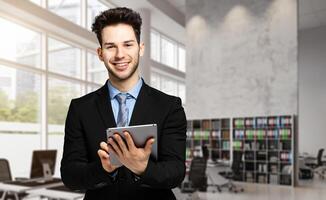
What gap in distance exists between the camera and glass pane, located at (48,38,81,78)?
994 cm

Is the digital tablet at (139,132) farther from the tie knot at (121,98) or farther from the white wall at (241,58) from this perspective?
the white wall at (241,58)

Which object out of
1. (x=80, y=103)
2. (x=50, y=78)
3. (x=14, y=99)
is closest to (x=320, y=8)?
(x=50, y=78)

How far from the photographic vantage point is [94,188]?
1111 mm

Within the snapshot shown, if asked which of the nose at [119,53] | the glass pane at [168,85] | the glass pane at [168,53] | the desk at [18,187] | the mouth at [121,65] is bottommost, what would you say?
the desk at [18,187]

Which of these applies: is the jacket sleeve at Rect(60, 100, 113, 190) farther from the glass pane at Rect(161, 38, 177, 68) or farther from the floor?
the glass pane at Rect(161, 38, 177, 68)

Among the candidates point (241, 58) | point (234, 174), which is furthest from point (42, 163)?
point (241, 58)

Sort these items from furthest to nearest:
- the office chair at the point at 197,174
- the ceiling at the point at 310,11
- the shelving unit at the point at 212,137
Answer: the ceiling at the point at 310,11 → the shelving unit at the point at 212,137 → the office chair at the point at 197,174

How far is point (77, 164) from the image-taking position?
3.59 feet

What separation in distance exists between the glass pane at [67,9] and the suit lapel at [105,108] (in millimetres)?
9013

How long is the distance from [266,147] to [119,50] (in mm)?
9977

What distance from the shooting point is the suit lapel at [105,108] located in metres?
1.13

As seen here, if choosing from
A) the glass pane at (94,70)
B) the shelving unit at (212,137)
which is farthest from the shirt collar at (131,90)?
the glass pane at (94,70)

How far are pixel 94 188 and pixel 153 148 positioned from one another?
242 mm

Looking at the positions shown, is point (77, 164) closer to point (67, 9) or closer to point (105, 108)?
point (105, 108)
